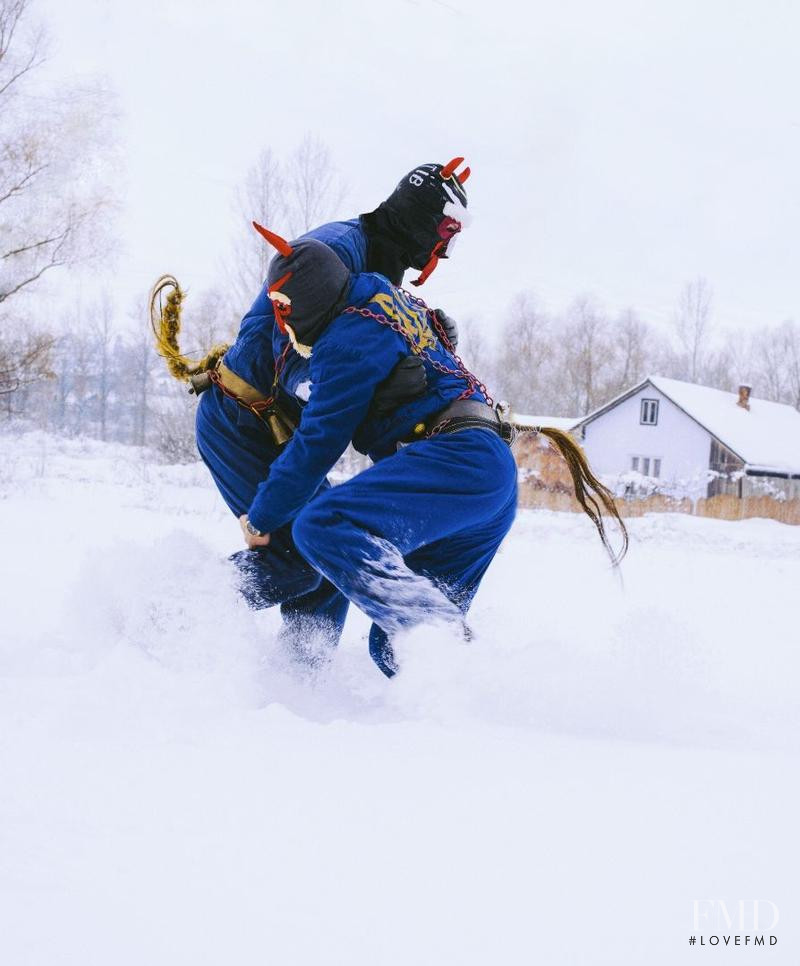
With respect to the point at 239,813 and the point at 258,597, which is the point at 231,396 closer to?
the point at 258,597

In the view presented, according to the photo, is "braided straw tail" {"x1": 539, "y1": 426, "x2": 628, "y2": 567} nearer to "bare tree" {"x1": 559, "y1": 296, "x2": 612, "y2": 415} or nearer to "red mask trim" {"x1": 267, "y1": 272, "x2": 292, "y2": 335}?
"red mask trim" {"x1": 267, "y1": 272, "x2": 292, "y2": 335}

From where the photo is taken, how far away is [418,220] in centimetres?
273

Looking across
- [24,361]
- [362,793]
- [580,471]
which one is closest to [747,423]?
[24,361]

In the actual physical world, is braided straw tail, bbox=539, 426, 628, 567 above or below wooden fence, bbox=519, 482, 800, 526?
above

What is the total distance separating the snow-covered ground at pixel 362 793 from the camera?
1117 millimetres

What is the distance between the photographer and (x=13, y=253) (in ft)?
47.4

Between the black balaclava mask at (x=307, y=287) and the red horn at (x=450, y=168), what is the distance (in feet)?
1.77

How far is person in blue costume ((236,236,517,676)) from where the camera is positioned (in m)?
2.31

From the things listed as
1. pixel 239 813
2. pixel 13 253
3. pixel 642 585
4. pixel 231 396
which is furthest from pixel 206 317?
pixel 239 813

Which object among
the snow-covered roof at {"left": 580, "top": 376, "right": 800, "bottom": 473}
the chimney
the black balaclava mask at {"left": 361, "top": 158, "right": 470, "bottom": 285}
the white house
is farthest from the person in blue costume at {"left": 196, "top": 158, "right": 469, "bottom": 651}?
the chimney

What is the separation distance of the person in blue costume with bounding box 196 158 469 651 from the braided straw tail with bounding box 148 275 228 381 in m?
0.10

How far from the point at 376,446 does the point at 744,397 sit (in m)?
35.9

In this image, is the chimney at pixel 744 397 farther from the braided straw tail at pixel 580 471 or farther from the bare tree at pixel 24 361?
the braided straw tail at pixel 580 471

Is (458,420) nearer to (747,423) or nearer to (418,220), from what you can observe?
(418,220)
